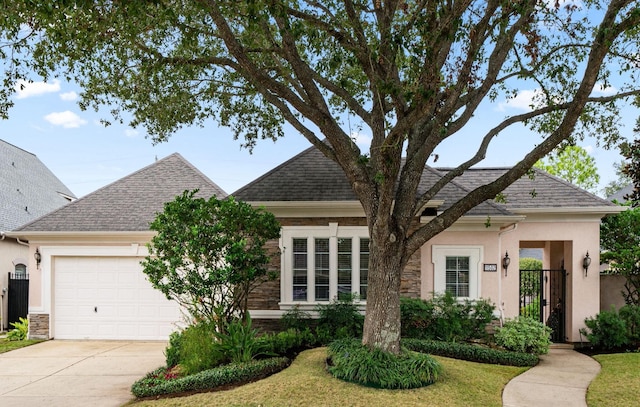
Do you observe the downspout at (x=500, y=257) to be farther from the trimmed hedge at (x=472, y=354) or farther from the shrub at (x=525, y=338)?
the trimmed hedge at (x=472, y=354)

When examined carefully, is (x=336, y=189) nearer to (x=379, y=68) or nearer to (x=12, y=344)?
(x=379, y=68)

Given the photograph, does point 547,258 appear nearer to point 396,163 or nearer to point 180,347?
point 396,163

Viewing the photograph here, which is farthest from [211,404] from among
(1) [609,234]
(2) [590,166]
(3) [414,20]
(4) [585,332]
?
(2) [590,166]

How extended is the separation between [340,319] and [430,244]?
286 centimetres

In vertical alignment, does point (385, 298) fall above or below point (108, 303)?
above

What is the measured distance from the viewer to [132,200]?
13438 millimetres

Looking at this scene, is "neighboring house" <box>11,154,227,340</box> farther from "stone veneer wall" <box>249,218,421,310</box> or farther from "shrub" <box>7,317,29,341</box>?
"stone veneer wall" <box>249,218,421,310</box>

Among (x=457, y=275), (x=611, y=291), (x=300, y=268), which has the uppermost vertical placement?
(x=300, y=268)

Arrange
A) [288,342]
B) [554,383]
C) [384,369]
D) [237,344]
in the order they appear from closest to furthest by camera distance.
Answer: [384,369] → [554,383] → [237,344] → [288,342]

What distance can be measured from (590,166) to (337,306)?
25.2 m

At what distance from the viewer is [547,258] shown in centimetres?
1491

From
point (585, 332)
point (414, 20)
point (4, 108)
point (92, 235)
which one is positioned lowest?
point (585, 332)

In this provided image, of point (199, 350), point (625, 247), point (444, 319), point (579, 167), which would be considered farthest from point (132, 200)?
point (579, 167)

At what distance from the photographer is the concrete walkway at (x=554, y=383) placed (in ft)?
22.1
